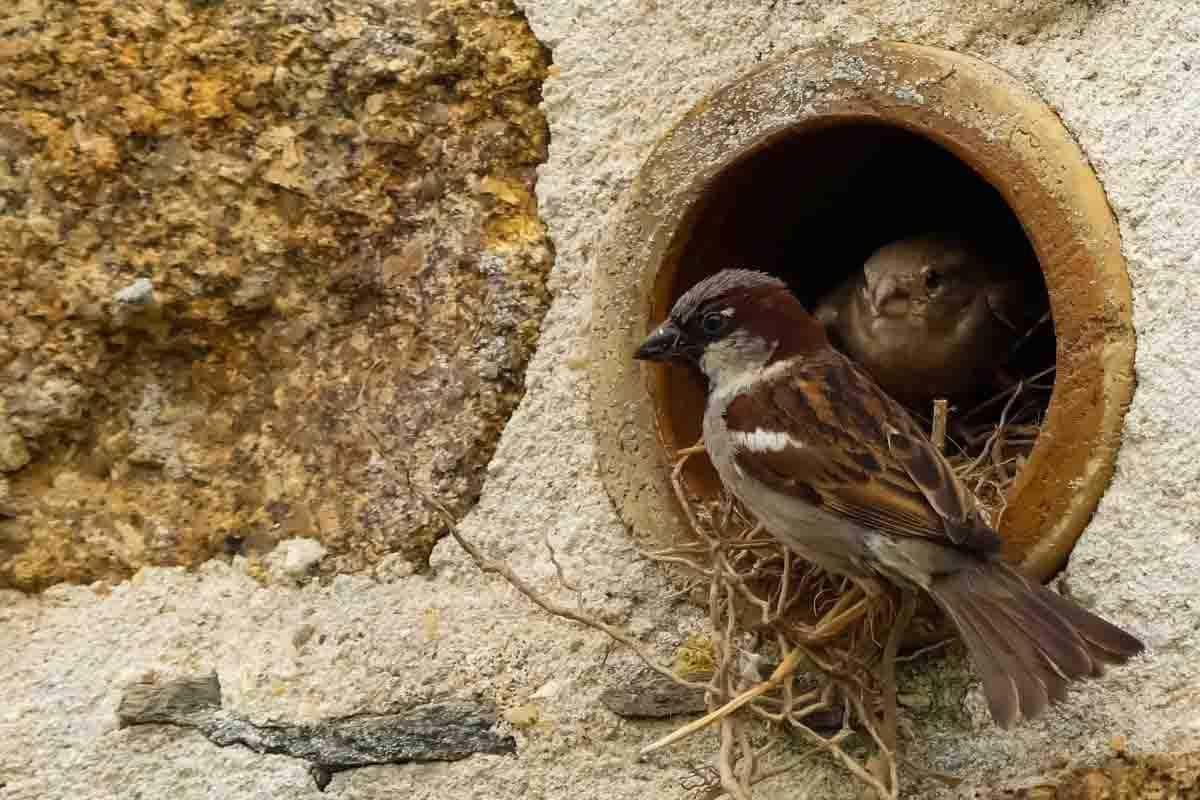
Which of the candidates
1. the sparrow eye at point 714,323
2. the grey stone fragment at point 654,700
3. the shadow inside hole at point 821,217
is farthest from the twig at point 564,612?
the sparrow eye at point 714,323

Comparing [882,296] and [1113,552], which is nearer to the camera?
[1113,552]

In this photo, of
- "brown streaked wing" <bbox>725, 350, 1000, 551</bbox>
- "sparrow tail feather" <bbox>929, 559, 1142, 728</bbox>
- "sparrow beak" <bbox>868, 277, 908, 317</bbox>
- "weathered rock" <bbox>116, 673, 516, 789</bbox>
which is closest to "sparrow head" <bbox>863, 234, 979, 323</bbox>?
"sparrow beak" <bbox>868, 277, 908, 317</bbox>

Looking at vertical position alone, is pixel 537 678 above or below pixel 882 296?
below

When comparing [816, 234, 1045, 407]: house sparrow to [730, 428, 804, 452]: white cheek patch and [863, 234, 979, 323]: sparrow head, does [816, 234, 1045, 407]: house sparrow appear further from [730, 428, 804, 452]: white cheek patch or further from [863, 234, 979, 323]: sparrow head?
[730, 428, 804, 452]: white cheek patch

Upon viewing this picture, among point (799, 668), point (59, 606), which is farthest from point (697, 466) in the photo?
point (59, 606)

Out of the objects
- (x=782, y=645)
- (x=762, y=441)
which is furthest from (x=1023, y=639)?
(x=762, y=441)

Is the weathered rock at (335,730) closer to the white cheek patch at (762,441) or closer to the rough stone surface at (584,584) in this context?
the rough stone surface at (584,584)

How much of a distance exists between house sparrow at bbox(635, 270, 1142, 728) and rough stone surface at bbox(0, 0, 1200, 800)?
3.9 inches

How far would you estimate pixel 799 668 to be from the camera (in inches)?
68.6

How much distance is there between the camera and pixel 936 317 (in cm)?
248

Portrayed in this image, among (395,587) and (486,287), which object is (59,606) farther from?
(486,287)

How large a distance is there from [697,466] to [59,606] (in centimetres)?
76

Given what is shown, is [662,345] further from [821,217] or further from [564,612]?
[821,217]

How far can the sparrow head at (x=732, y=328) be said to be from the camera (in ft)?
6.13
